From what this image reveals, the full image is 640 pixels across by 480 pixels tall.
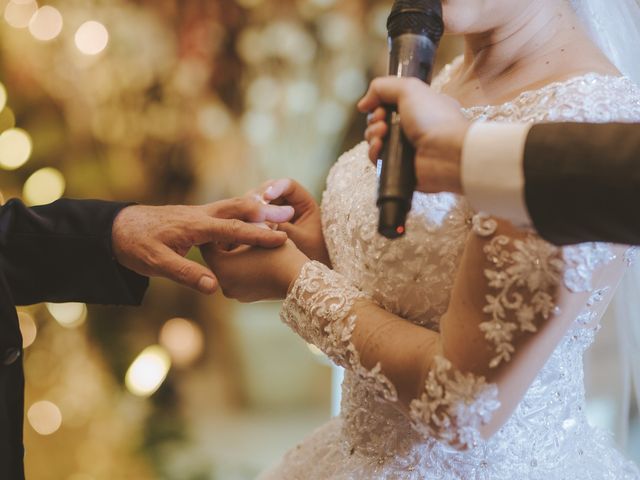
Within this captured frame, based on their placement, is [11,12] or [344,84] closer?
[11,12]

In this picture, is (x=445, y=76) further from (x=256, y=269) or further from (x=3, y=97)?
(x=3, y=97)

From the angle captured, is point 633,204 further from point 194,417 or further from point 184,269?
point 194,417

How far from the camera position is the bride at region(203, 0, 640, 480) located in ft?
2.80

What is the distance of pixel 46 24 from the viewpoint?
2.83 m

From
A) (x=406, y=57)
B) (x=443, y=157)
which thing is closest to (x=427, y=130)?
(x=443, y=157)

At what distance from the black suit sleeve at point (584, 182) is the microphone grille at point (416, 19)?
0.75ft

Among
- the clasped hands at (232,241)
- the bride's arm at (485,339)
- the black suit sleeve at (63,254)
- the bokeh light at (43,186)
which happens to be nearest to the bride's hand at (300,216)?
the clasped hands at (232,241)

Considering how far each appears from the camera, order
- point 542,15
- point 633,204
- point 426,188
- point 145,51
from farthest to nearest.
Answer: point 145,51, point 542,15, point 426,188, point 633,204

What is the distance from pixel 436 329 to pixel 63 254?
0.78m

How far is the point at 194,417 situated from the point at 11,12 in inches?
75.4

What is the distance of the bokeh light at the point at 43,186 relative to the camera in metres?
2.79

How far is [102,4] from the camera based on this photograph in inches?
113

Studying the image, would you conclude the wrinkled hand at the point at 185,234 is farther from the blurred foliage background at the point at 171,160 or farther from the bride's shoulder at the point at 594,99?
the blurred foliage background at the point at 171,160

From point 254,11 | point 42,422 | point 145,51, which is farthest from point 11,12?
point 42,422
